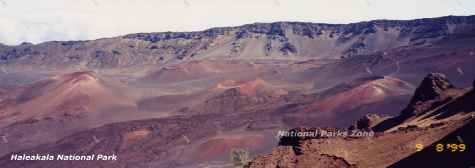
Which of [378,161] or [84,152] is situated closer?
[378,161]

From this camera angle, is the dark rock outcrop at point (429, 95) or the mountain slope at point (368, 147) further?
the dark rock outcrop at point (429, 95)

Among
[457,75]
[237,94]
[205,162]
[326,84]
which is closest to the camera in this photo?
[205,162]

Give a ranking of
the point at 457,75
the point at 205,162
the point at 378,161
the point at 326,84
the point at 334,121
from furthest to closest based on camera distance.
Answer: the point at 326,84 < the point at 457,75 < the point at 334,121 < the point at 205,162 < the point at 378,161

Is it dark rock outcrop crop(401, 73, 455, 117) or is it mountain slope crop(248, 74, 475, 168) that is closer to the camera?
mountain slope crop(248, 74, 475, 168)

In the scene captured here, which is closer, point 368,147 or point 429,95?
point 368,147

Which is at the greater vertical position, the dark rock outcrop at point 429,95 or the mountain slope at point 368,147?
the dark rock outcrop at point 429,95

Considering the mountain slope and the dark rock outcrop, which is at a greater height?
the dark rock outcrop

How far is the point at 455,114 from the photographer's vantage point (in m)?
60.5

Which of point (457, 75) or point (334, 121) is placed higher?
point (457, 75)

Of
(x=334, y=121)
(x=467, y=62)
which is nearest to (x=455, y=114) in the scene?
(x=334, y=121)

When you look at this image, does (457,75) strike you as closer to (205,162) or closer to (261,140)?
(261,140)

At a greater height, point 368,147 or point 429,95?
point 429,95

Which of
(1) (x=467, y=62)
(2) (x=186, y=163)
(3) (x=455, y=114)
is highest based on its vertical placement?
(1) (x=467, y=62)

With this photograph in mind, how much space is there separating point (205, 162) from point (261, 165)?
5717cm
